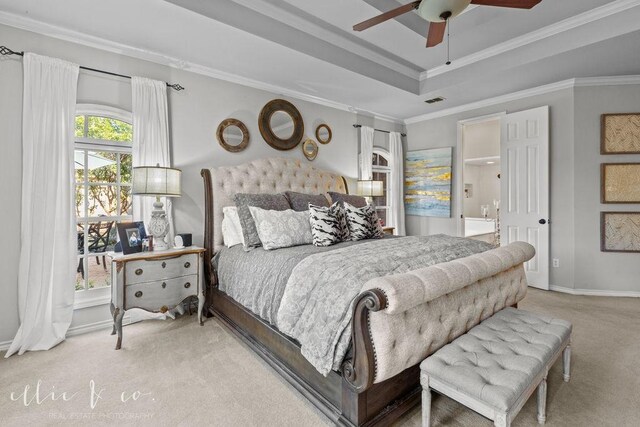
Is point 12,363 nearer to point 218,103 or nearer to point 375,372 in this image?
point 375,372

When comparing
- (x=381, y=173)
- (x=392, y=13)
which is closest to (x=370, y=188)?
(x=381, y=173)

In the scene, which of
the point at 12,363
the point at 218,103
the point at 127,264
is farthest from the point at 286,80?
the point at 12,363

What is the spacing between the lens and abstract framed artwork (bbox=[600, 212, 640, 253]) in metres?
3.91

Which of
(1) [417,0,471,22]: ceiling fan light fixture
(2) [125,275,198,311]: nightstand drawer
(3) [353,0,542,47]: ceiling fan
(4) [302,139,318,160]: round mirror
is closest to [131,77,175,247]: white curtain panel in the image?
(2) [125,275,198,311]: nightstand drawer

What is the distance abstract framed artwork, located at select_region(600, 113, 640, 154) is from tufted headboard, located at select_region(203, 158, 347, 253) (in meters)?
3.44

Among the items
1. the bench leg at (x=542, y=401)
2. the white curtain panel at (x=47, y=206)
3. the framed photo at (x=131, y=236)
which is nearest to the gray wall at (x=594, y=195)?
the bench leg at (x=542, y=401)

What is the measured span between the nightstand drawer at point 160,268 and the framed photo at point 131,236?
0.27 meters

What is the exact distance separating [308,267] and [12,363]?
242 centimetres

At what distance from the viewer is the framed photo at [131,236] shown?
9.30ft

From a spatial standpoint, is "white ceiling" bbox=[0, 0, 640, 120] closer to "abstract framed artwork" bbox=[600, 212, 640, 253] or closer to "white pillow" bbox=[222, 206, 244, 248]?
"white pillow" bbox=[222, 206, 244, 248]

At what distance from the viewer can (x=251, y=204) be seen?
10.1 feet

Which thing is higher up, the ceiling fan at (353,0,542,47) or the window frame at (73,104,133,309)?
the ceiling fan at (353,0,542,47)

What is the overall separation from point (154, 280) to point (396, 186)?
428 centimetres

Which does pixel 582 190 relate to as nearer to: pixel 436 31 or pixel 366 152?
pixel 366 152
